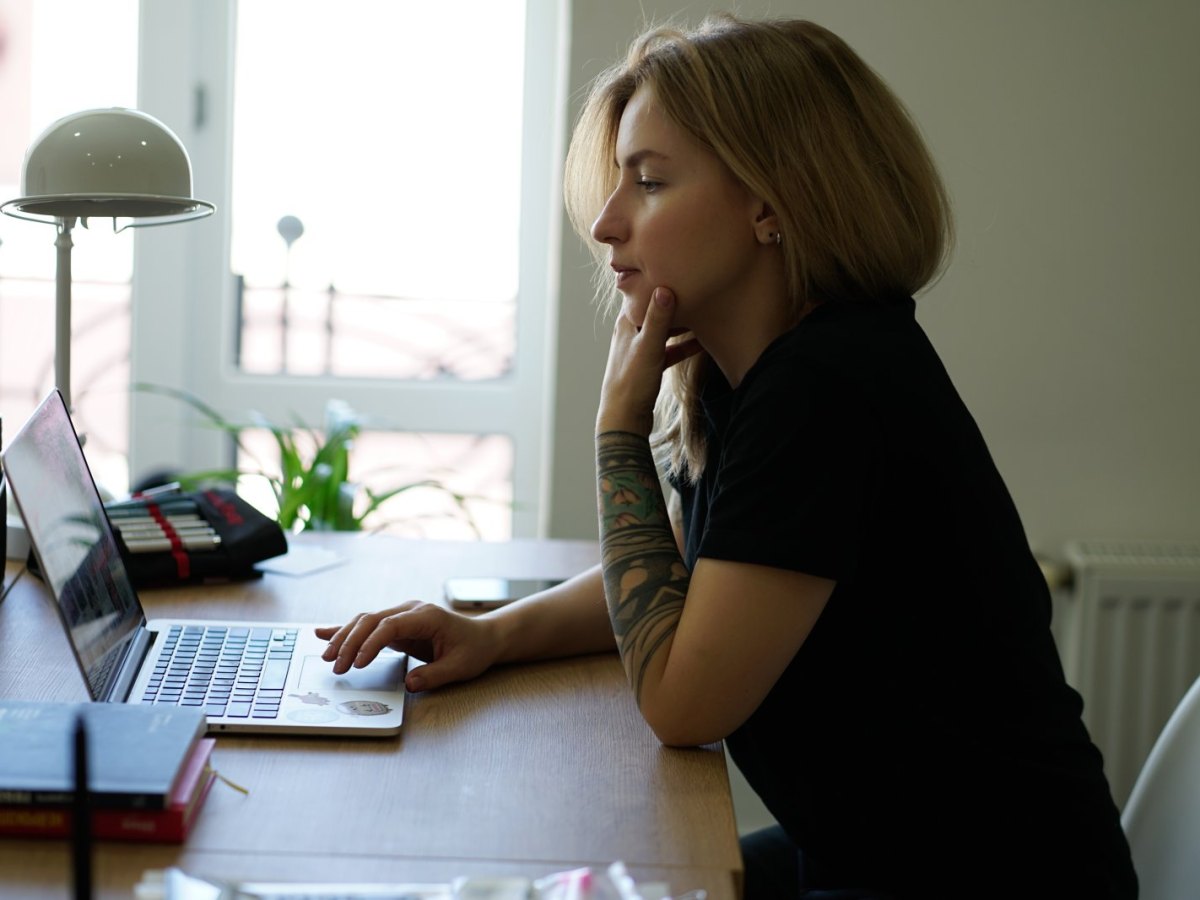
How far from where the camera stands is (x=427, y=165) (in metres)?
2.57

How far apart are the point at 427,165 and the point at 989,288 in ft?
3.65

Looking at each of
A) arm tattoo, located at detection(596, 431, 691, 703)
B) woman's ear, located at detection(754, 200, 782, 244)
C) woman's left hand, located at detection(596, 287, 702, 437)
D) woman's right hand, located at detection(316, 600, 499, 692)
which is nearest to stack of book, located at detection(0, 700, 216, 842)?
woman's right hand, located at detection(316, 600, 499, 692)

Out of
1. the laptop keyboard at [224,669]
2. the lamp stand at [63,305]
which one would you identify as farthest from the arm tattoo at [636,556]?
the lamp stand at [63,305]

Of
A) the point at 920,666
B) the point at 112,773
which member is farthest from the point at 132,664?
the point at 920,666

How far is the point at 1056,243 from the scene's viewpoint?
7.24 feet

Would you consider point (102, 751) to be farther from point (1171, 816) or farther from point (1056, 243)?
point (1056, 243)

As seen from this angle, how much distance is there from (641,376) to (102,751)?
572 mm

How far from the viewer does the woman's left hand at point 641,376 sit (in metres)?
1.17

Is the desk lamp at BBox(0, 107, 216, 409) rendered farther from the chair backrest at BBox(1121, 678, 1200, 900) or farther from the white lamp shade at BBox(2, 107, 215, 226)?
the chair backrest at BBox(1121, 678, 1200, 900)

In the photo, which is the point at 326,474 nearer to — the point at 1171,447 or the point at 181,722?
the point at 181,722

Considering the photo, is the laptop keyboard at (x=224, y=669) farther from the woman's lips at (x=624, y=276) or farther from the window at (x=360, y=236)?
the window at (x=360, y=236)

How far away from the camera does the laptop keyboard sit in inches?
40.4

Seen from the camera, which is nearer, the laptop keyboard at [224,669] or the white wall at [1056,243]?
the laptop keyboard at [224,669]

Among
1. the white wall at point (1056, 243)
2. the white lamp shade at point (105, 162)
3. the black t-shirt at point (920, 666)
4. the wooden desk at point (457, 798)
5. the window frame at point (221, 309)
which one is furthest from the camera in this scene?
the window frame at point (221, 309)
